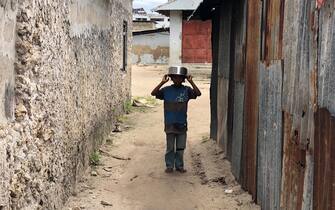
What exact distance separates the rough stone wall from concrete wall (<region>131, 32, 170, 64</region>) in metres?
27.7

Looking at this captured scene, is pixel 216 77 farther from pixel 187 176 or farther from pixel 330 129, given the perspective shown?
pixel 330 129

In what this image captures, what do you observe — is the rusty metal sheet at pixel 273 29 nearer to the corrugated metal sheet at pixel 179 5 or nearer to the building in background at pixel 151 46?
the corrugated metal sheet at pixel 179 5

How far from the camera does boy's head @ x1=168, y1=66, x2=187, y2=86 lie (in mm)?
8078

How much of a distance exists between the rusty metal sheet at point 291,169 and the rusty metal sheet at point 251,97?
1484mm

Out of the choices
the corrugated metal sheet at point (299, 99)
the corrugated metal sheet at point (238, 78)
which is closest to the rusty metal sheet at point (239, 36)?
the corrugated metal sheet at point (238, 78)

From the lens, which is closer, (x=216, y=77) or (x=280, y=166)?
(x=280, y=166)

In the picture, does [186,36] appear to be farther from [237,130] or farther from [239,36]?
[237,130]

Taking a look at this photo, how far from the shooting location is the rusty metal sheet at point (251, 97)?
6.34 metres

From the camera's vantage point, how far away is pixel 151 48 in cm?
3794

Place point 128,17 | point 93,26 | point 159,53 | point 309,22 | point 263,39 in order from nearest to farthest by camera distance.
Answer: point 309,22, point 263,39, point 93,26, point 128,17, point 159,53

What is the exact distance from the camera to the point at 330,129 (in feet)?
11.2

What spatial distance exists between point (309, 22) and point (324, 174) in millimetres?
1178

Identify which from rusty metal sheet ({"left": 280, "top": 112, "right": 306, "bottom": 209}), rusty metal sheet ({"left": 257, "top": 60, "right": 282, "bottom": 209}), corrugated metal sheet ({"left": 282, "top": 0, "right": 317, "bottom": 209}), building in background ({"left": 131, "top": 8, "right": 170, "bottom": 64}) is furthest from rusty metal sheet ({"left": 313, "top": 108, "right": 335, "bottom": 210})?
building in background ({"left": 131, "top": 8, "right": 170, "bottom": 64})

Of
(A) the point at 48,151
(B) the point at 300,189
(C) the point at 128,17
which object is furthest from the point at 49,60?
(C) the point at 128,17
